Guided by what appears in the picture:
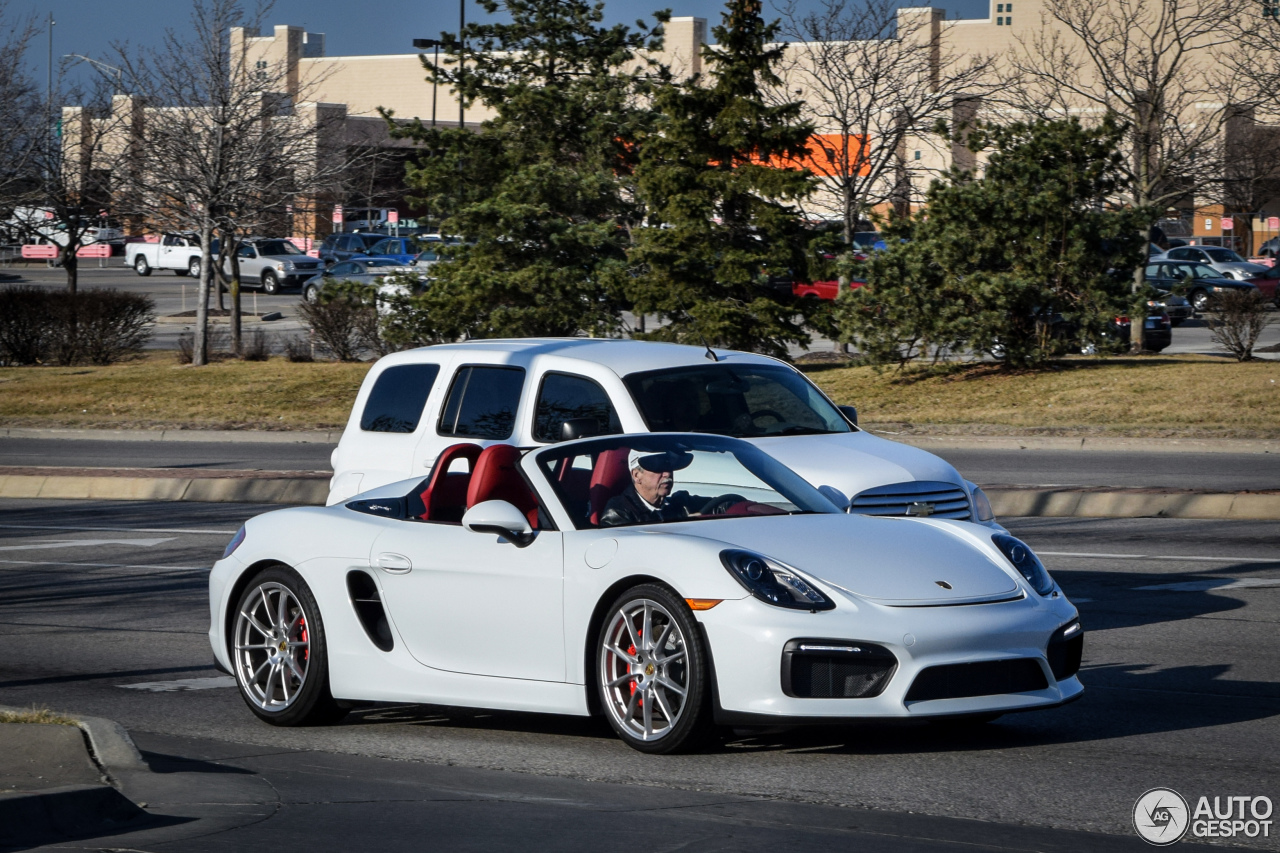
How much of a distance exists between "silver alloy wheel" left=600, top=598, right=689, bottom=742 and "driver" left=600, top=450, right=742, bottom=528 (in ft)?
1.78

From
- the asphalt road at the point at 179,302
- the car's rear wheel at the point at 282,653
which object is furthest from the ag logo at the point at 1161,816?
the asphalt road at the point at 179,302

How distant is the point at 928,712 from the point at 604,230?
2166 cm

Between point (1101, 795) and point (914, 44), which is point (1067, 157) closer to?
point (914, 44)

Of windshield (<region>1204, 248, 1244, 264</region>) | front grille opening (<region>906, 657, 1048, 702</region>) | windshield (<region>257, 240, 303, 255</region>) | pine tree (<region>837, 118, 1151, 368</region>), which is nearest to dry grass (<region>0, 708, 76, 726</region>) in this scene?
front grille opening (<region>906, 657, 1048, 702</region>)

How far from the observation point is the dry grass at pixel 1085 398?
71.9ft

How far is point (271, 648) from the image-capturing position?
7.59 m

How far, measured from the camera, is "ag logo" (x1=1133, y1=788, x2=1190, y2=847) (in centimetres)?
523

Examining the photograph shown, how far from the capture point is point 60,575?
12.5 m

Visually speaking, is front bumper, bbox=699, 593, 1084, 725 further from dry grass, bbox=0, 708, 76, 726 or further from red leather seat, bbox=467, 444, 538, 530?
dry grass, bbox=0, 708, 76, 726

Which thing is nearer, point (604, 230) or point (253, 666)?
point (253, 666)

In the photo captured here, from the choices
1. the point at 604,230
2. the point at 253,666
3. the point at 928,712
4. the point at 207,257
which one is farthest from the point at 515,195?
the point at 928,712

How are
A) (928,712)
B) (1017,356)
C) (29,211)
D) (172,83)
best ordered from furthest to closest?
(29,211)
(172,83)
(1017,356)
(928,712)

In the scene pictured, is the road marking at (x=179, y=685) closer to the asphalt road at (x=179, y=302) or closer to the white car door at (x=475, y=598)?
the white car door at (x=475, y=598)

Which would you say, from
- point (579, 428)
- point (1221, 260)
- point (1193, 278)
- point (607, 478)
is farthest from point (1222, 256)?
point (607, 478)
